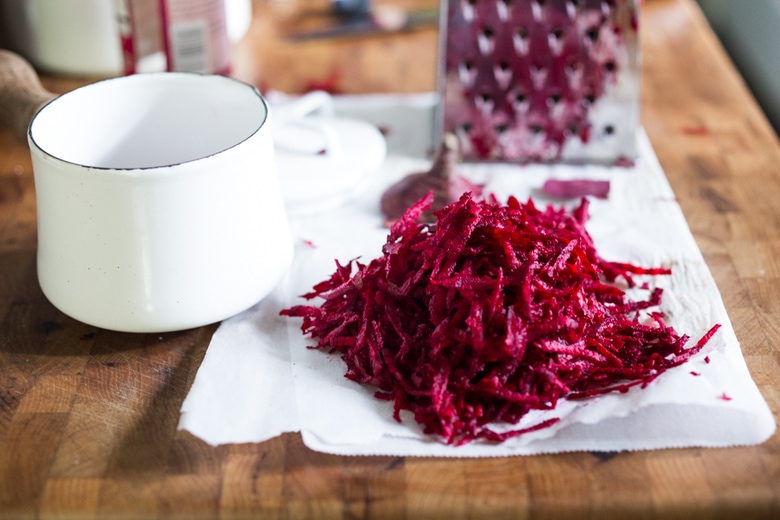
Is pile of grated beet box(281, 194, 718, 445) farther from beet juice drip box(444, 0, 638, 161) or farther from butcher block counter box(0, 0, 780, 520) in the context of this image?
beet juice drip box(444, 0, 638, 161)

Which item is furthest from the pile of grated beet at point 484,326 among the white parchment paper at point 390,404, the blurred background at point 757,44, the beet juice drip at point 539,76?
the blurred background at point 757,44

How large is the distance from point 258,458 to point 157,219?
26 cm

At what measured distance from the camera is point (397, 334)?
3.04 ft

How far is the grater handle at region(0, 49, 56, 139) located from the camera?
3.62 feet

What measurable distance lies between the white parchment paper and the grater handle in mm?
375

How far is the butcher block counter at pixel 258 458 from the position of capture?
2.57ft

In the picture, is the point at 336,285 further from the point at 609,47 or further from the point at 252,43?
the point at 252,43

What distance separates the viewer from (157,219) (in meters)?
0.89

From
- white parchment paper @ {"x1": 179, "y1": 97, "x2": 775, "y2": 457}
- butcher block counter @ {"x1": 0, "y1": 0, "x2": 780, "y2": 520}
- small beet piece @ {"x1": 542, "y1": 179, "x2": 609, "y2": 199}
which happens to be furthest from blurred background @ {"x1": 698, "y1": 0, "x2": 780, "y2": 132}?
white parchment paper @ {"x1": 179, "y1": 97, "x2": 775, "y2": 457}

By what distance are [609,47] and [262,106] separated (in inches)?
23.3

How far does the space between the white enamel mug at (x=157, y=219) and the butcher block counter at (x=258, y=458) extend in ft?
0.21

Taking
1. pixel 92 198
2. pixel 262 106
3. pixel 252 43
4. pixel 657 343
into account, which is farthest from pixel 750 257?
pixel 252 43

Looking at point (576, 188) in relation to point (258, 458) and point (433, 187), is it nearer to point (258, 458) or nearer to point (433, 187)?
point (433, 187)

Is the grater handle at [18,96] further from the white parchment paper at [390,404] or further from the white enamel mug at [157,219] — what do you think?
the white parchment paper at [390,404]
